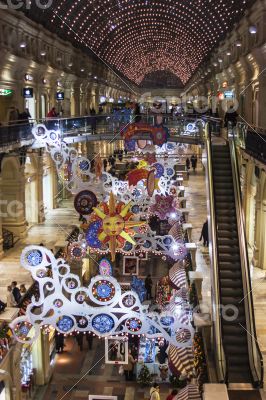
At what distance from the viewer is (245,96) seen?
1261 inches

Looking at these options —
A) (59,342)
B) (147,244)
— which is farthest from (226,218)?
(59,342)

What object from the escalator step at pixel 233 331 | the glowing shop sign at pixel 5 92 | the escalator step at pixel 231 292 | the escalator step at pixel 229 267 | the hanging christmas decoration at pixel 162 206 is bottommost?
the escalator step at pixel 233 331

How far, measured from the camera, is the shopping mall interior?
1126 cm

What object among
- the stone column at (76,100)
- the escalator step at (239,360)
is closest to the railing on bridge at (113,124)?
the stone column at (76,100)

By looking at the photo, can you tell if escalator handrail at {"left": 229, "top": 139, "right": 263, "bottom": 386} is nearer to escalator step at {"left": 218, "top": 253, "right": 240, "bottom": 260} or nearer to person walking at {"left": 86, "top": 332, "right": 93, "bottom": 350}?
escalator step at {"left": 218, "top": 253, "right": 240, "bottom": 260}

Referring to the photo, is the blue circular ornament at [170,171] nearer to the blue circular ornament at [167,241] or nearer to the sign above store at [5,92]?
the blue circular ornament at [167,241]

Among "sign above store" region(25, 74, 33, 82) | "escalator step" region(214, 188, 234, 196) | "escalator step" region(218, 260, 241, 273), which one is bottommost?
"escalator step" region(218, 260, 241, 273)

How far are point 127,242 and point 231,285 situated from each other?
5.15 metres

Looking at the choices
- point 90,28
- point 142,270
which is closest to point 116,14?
point 90,28

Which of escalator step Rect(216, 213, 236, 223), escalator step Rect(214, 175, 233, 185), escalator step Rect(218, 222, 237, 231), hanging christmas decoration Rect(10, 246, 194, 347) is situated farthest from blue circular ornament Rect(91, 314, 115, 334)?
escalator step Rect(214, 175, 233, 185)

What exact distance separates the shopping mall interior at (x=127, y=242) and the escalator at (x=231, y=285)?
4 cm

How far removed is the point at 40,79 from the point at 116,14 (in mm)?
19492

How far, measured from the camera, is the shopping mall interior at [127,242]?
11.3 m

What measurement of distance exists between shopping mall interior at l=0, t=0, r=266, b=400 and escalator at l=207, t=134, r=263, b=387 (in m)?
0.04
